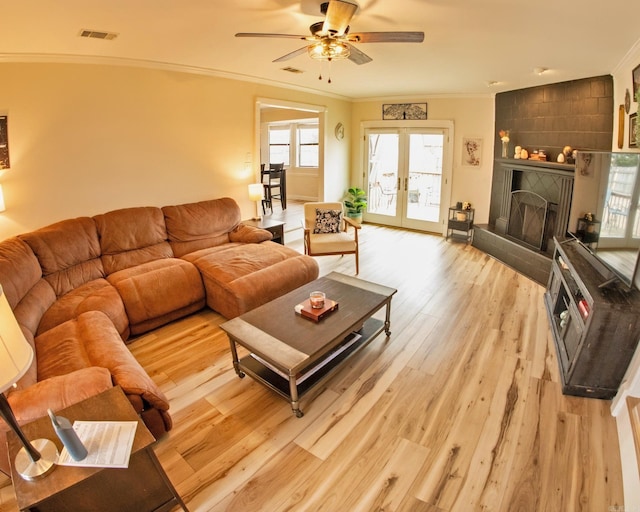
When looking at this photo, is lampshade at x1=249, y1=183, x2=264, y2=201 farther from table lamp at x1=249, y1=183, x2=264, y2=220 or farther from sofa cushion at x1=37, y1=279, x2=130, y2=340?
sofa cushion at x1=37, y1=279, x2=130, y2=340

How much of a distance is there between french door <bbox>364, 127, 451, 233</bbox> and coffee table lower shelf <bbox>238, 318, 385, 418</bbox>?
4.23 metres

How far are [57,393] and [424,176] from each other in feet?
19.6

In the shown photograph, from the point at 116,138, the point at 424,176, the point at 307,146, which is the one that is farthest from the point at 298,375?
the point at 307,146

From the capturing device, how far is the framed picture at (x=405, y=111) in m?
6.04

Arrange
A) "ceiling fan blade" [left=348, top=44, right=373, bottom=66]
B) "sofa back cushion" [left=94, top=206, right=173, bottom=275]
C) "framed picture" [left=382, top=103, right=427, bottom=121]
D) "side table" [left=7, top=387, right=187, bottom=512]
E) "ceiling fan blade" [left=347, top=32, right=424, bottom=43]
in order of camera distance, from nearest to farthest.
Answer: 1. "side table" [left=7, top=387, right=187, bottom=512]
2. "ceiling fan blade" [left=347, top=32, right=424, bottom=43]
3. "ceiling fan blade" [left=348, top=44, right=373, bottom=66]
4. "sofa back cushion" [left=94, top=206, right=173, bottom=275]
5. "framed picture" [left=382, top=103, right=427, bottom=121]

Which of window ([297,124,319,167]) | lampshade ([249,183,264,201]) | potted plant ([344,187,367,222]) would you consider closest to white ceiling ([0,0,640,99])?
lampshade ([249,183,264,201])

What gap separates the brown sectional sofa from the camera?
75.4 inches

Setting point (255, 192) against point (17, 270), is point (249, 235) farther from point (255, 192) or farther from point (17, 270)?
point (17, 270)

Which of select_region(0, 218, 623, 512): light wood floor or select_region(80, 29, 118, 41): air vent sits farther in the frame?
select_region(80, 29, 118, 41): air vent

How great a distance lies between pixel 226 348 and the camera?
2.94 metres

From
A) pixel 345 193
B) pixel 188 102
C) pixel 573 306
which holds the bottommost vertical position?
pixel 573 306

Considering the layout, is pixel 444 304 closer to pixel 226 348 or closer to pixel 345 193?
pixel 226 348

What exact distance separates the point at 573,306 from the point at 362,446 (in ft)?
5.96

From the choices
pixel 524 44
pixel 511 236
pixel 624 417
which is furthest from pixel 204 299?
pixel 511 236
